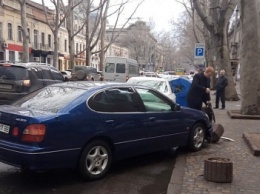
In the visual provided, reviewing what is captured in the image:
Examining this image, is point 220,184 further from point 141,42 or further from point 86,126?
point 141,42

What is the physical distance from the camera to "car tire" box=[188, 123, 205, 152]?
8.13 metres

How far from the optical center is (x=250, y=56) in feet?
42.7

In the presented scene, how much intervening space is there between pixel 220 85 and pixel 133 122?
40.6 feet

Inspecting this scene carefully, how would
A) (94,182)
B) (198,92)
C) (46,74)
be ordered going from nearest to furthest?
1. (94,182)
2. (198,92)
3. (46,74)

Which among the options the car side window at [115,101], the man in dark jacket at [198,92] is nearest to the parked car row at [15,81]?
the man in dark jacket at [198,92]

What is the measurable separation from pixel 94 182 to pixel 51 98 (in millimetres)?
1443

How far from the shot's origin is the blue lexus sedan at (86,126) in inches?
216

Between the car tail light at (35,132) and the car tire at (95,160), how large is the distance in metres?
0.73

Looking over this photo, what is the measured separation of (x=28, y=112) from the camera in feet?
Result: 19.0

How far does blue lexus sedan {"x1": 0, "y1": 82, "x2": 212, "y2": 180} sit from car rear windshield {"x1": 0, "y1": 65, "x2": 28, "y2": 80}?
558 centimetres

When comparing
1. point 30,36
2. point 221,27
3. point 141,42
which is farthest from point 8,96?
point 141,42

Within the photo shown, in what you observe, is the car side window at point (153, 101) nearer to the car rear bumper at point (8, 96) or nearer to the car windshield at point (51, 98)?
the car windshield at point (51, 98)

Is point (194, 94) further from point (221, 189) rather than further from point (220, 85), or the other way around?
point (220, 85)

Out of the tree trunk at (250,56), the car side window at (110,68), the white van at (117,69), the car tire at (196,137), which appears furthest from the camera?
the car side window at (110,68)
